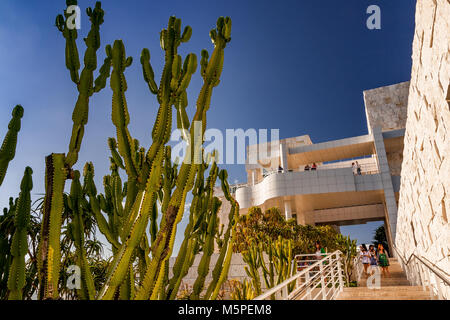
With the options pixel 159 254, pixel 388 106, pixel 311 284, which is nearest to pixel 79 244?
pixel 159 254

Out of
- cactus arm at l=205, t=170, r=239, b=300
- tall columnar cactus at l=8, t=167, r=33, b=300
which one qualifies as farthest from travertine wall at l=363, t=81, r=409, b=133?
tall columnar cactus at l=8, t=167, r=33, b=300

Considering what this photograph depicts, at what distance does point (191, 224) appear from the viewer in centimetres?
301

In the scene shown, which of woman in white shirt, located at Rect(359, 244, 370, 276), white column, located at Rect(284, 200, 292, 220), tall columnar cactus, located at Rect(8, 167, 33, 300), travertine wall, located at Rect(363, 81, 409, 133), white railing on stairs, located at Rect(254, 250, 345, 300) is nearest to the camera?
tall columnar cactus, located at Rect(8, 167, 33, 300)

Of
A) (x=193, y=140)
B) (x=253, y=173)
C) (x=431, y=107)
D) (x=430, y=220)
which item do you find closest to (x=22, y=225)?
(x=193, y=140)

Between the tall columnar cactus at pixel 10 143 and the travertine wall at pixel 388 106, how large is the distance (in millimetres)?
29812

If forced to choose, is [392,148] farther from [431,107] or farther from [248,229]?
[431,107]

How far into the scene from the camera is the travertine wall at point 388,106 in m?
28.0

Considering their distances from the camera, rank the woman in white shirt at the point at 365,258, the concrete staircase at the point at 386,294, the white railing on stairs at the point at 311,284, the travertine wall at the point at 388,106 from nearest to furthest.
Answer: the white railing on stairs at the point at 311,284, the concrete staircase at the point at 386,294, the woman in white shirt at the point at 365,258, the travertine wall at the point at 388,106

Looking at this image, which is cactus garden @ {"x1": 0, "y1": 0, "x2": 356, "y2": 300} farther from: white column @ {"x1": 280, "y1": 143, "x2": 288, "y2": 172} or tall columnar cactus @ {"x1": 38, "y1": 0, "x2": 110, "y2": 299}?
white column @ {"x1": 280, "y1": 143, "x2": 288, "y2": 172}

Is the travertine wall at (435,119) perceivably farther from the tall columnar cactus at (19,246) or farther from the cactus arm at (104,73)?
the tall columnar cactus at (19,246)

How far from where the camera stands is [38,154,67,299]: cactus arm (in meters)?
1.77

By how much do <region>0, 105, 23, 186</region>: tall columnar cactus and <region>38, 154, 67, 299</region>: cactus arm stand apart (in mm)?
196

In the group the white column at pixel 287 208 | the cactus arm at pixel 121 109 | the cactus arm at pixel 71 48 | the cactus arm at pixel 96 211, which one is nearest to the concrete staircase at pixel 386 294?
the cactus arm at pixel 96 211

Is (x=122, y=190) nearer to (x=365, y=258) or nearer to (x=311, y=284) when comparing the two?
A: (x=311, y=284)
